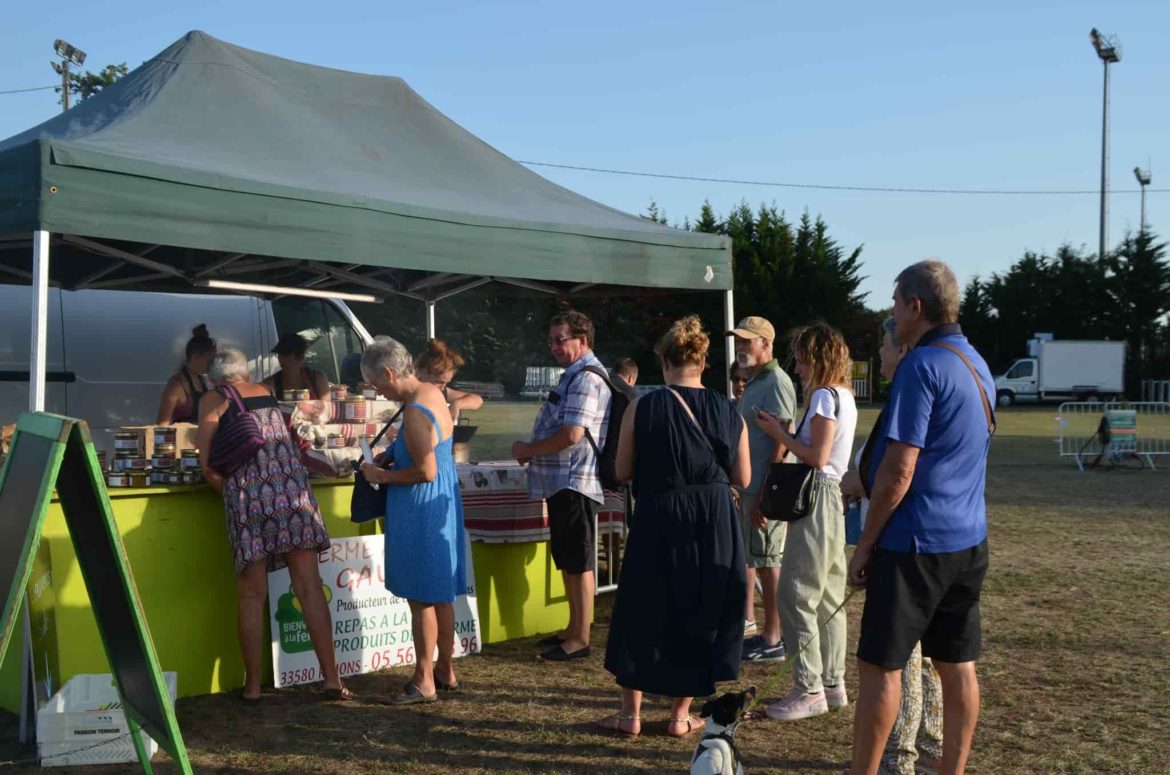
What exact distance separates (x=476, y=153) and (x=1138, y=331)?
44864 millimetres

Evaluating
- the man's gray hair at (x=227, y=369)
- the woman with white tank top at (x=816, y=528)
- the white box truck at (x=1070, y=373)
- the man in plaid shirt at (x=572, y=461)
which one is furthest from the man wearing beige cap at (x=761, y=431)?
the white box truck at (x=1070, y=373)

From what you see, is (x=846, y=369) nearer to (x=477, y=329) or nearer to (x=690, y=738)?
(x=690, y=738)

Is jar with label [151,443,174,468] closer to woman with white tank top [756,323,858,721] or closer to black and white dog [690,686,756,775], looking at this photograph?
woman with white tank top [756,323,858,721]

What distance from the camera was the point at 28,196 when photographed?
4371 millimetres

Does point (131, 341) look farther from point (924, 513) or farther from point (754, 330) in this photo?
point (924, 513)

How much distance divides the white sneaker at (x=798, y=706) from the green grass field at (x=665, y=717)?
0.21ft

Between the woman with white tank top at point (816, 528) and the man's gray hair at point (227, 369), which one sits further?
the man's gray hair at point (227, 369)

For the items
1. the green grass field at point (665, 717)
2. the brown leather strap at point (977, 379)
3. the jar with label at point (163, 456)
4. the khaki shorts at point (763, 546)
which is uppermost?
the brown leather strap at point (977, 379)

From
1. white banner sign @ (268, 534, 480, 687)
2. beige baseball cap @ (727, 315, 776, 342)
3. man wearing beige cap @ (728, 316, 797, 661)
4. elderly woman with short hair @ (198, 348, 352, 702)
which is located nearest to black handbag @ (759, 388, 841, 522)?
man wearing beige cap @ (728, 316, 797, 661)

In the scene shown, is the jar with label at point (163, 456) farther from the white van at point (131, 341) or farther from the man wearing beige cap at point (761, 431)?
the man wearing beige cap at point (761, 431)

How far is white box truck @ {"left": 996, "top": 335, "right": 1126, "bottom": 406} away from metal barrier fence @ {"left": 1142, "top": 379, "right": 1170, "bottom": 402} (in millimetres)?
1305

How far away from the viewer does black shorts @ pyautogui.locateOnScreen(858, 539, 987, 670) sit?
3.33m

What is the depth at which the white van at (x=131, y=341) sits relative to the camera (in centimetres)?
757

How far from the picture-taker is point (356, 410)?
6344 millimetres
